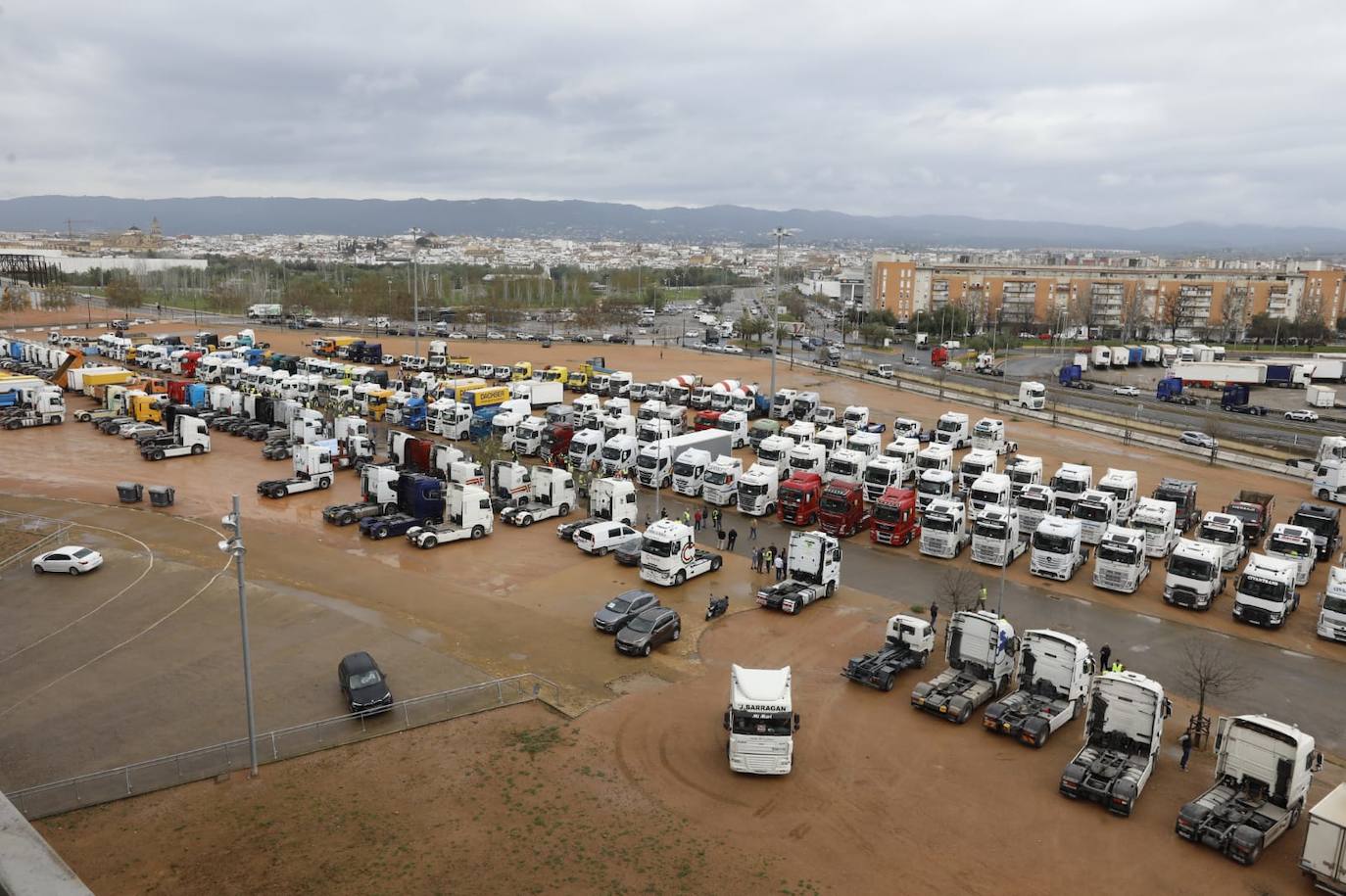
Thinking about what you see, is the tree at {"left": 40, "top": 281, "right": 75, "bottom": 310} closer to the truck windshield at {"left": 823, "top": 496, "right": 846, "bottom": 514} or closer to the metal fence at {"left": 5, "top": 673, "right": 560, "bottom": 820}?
the truck windshield at {"left": 823, "top": 496, "right": 846, "bottom": 514}

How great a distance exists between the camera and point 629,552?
95.6 feet

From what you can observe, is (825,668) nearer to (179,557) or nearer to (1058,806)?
(1058,806)

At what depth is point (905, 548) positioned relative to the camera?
3198cm

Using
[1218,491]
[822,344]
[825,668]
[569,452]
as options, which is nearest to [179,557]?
[569,452]

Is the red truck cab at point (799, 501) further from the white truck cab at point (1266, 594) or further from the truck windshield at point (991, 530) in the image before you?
the white truck cab at point (1266, 594)

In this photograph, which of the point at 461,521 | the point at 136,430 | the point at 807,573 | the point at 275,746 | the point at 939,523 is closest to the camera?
the point at 275,746

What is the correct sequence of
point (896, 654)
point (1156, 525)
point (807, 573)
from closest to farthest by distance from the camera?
point (896, 654), point (807, 573), point (1156, 525)

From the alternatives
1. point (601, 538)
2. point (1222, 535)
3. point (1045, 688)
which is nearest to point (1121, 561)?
point (1222, 535)

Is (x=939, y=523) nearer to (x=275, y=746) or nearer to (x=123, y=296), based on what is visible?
(x=275, y=746)

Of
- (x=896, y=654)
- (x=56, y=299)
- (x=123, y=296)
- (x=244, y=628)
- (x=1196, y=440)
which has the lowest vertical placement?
(x=1196, y=440)

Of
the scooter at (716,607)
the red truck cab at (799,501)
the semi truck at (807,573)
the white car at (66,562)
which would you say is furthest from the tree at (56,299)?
the semi truck at (807,573)

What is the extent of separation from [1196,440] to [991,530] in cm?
2878

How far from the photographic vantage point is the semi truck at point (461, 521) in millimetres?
30672

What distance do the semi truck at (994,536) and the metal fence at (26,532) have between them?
30.9 metres
